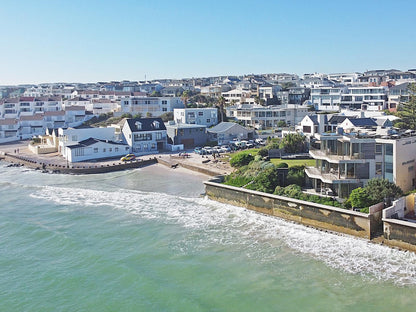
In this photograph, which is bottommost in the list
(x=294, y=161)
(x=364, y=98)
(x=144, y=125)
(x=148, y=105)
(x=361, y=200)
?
(x=361, y=200)

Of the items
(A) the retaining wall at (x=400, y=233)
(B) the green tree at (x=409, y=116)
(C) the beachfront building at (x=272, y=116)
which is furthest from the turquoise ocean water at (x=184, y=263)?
(C) the beachfront building at (x=272, y=116)

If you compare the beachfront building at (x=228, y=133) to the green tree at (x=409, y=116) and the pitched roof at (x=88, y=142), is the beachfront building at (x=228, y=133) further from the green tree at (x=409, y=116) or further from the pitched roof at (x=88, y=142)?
the green tree at (x=409, y=116)

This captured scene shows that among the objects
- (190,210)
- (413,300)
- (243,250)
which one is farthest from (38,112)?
(413,300)

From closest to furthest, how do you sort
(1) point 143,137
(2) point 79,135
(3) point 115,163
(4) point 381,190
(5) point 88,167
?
(4) point 381,190
(5) point 88,167
(3) point 115,163
(2) point 79,135
(1) point 143,137

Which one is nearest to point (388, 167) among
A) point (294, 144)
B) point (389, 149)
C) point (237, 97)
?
point (389, 149)

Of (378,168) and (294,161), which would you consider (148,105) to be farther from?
(378,168)

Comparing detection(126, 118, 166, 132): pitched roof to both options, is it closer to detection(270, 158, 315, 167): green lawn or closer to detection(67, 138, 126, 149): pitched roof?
detection(67, 138, 126, 149): pitched roof

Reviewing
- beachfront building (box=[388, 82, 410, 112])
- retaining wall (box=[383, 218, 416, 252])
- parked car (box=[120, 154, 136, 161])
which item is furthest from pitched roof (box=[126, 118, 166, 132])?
beachfront building (box=[388, 82, 410, 112])

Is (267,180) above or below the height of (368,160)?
below
